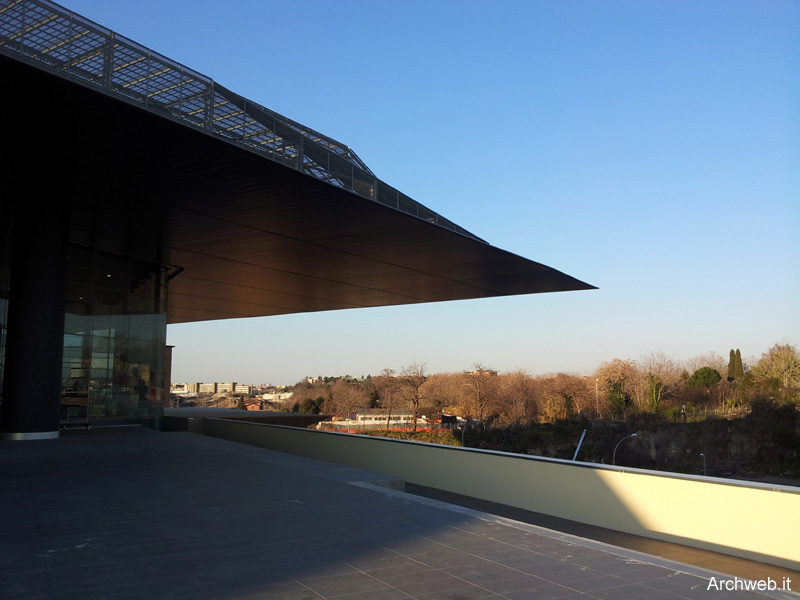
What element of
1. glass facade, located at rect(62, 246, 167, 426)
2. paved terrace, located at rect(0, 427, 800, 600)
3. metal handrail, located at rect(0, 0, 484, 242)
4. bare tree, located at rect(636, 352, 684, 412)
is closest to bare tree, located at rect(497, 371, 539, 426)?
bare tree, located at rect(636, 352, 684, 412)

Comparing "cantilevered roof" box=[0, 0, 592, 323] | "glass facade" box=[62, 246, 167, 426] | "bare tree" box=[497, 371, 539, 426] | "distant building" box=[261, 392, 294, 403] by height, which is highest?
"cantilevered roof" box=[0, 0, 592, 323]

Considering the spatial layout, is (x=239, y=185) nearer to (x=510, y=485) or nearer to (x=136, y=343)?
(x=510, y=485)

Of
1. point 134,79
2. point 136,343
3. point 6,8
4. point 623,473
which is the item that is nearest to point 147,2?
point 134,79

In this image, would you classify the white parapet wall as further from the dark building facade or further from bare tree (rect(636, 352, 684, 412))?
bare tree (rect(636, 352, 684, 412))

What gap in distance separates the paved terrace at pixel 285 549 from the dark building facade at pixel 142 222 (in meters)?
5.15

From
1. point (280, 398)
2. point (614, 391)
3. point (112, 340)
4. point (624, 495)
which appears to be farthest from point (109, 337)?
point (280, 398)

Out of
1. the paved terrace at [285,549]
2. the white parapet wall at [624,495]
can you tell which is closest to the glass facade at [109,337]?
the paved terrace at [285,549]

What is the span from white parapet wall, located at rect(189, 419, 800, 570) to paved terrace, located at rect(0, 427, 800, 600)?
700 mm

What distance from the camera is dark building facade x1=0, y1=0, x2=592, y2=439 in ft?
30.8

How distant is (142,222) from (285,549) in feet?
37.7

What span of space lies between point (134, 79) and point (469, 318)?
53764mm

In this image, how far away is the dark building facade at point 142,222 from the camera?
939 centimetres

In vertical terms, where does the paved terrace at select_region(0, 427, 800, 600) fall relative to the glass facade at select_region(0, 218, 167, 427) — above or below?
below

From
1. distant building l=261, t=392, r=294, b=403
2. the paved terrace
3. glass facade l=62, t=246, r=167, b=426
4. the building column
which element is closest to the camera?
the paved terrace
